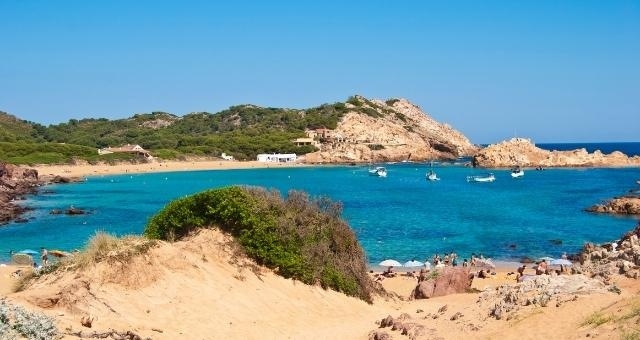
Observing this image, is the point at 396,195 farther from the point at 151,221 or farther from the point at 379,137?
the point at 379,137

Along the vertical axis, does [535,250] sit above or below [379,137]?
below

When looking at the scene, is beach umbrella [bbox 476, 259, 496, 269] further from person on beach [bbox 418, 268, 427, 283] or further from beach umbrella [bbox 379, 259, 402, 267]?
person on beach [bbox 418, 268, 427, 283]

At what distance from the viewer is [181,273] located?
16.2 meters

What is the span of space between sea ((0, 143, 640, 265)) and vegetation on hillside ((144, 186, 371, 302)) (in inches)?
78.7

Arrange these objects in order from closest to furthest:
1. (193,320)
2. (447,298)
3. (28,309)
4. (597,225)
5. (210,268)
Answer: (28,309) < (193,320) < (210,268) < (447,298) < (597,225)

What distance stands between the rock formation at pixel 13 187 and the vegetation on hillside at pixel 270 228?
37982 mm

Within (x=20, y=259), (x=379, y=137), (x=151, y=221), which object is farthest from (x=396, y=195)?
(x=379, y=137)

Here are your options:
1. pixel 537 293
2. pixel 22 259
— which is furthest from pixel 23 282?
pixel 22 259

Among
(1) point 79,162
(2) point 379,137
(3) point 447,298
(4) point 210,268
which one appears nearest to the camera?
(4) point 210,268

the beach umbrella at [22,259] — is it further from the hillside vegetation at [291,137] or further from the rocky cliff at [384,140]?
the rocky cliff at [384,140]

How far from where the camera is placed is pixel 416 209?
61312 millimetres

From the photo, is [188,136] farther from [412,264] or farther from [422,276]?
[422,276]

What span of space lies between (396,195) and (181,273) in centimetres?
6241

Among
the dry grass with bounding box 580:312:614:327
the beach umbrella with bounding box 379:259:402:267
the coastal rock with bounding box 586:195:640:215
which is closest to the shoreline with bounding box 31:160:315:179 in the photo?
the coastal rock with bounding box 586:195:640:215
